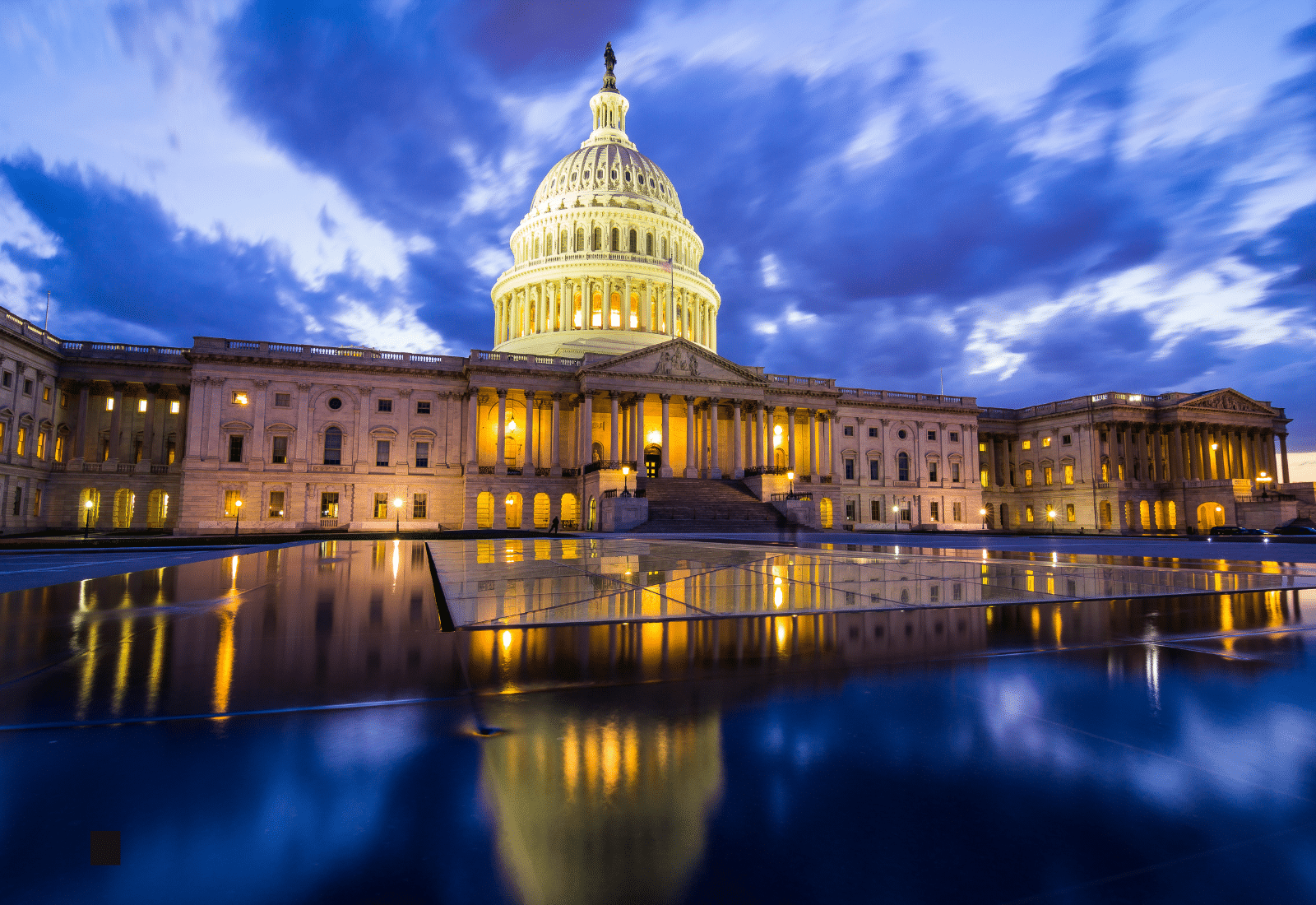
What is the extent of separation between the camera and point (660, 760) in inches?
118

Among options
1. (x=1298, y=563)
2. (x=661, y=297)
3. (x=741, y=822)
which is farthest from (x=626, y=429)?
(x=741, y=822)

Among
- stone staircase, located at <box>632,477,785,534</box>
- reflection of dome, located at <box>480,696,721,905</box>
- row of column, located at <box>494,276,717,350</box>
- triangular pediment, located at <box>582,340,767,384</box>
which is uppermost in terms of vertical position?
row of column, located at <box>494,276,717,350</box>

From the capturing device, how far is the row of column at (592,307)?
86188 millimetres

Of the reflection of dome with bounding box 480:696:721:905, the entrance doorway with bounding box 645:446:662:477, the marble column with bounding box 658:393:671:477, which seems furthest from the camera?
the entrance doorway with bounding box 645:446:662:477

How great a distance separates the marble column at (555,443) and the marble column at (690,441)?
12532 millimetres

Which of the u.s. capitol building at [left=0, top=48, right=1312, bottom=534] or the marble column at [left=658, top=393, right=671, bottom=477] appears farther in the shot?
the marble column at [left=658, top=393, right=671, bottom=477]

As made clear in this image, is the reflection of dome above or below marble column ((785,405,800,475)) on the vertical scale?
below

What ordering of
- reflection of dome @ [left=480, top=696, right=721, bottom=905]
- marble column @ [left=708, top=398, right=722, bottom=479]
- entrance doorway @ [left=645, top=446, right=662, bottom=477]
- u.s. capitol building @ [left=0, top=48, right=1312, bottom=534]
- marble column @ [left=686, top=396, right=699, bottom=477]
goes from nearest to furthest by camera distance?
reflection of dome @ [left=480, top=696, right=721, bottom=905], u.s. capitol building @ [left=0, top=48, right=1312, bottom=534], marble column @ [left=686, top=396, right=699, bottom=477], marble column @ [left=708, top=398, right=722, bottom=479], entrance doorway @ [left=645, top=446, right=662, bottom=477]

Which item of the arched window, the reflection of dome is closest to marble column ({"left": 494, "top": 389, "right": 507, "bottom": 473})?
the arched window

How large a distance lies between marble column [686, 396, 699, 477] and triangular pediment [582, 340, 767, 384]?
251cm

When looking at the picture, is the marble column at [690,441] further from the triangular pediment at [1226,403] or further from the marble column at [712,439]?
the triangular pediment at [1226,403]

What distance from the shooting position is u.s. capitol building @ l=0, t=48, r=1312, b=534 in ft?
198

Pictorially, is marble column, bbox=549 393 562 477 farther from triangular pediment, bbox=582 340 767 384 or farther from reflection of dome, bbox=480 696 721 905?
reflection of dome, bbox=480 696 721 905

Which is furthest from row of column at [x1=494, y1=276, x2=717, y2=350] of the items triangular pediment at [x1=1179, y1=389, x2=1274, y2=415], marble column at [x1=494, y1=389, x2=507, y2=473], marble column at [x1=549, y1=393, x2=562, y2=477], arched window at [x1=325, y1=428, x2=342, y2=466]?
triangular pediment at [x1=1179, y1=389, x2=1274, y2=415]
